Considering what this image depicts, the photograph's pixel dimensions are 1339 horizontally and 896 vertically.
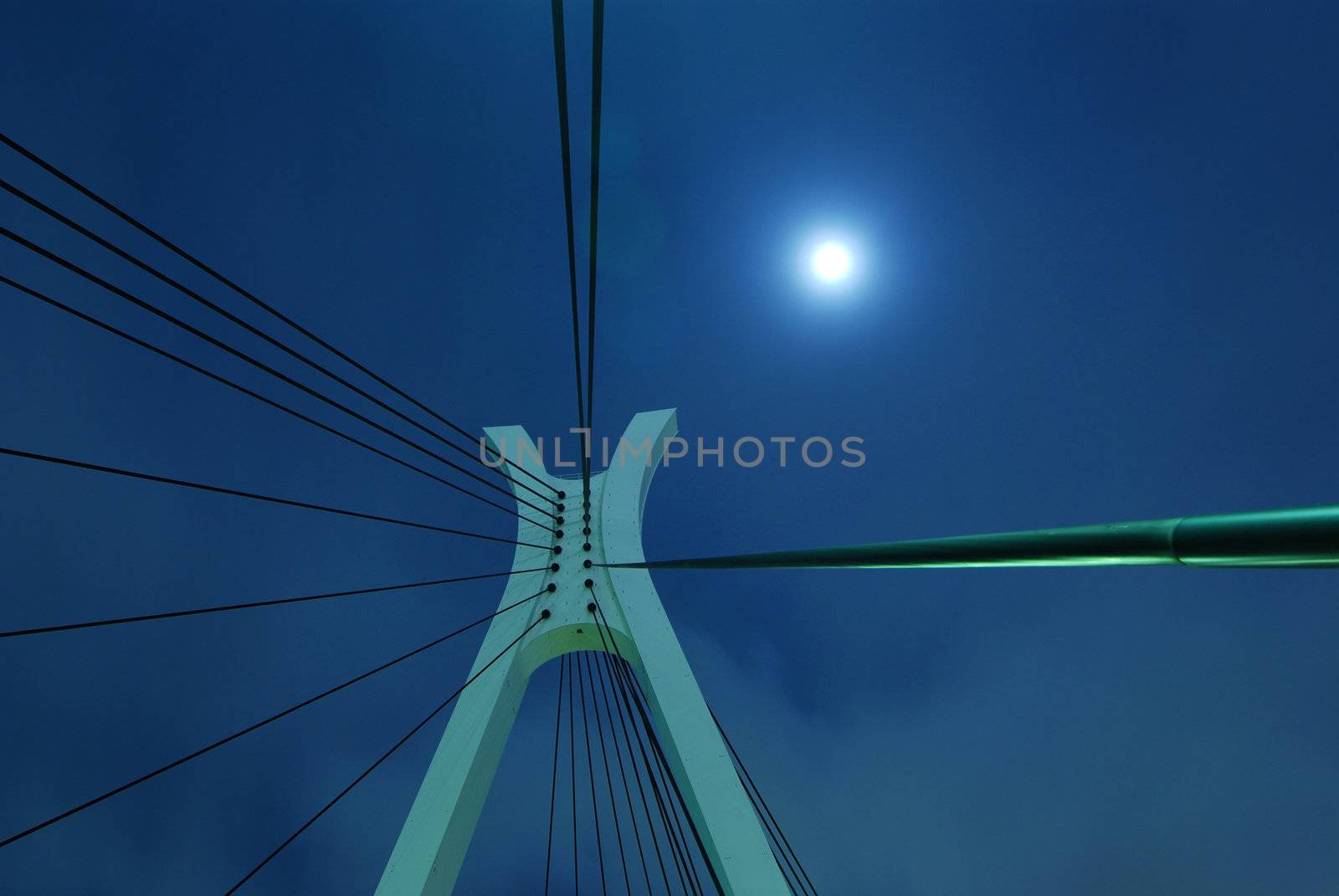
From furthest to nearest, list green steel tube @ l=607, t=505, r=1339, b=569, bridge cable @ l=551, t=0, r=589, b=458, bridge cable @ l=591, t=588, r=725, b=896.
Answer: bridge cable @ l=591, t=588, r=725, b=896 → bridge cable @ l=551, t=0, r=589, b=458 → green steel tube @ l=607, t=505, r=1339, b=569

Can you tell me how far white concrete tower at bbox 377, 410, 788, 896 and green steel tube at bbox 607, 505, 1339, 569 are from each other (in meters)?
3.50

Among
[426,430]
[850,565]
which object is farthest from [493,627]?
[850,565]

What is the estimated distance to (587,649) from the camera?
6.00 meters

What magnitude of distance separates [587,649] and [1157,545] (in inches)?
228

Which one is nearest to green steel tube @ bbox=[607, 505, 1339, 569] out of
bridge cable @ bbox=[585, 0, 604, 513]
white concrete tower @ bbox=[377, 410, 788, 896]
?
bridge cable @ bbox=[585, 0, 604, 513]

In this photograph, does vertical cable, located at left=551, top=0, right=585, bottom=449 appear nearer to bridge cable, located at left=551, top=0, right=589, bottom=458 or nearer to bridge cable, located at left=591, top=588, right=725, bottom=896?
bridge cable, located at left=551, top=0, right=589, bottom=458

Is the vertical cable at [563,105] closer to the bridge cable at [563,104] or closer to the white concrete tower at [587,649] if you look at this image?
the bridge cable at [563,104]

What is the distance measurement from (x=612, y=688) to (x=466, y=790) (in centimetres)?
163

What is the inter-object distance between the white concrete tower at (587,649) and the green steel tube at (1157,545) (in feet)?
11.5

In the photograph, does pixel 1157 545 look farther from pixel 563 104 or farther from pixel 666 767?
pixel 666 767

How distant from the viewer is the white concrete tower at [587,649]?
3904mm

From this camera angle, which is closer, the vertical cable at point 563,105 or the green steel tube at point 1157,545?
the green steel tube at point 1157,545

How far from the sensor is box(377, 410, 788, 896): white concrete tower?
12.8ft

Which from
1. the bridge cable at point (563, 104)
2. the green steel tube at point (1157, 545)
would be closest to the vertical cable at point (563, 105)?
the bridge cable at point (563, 104)
